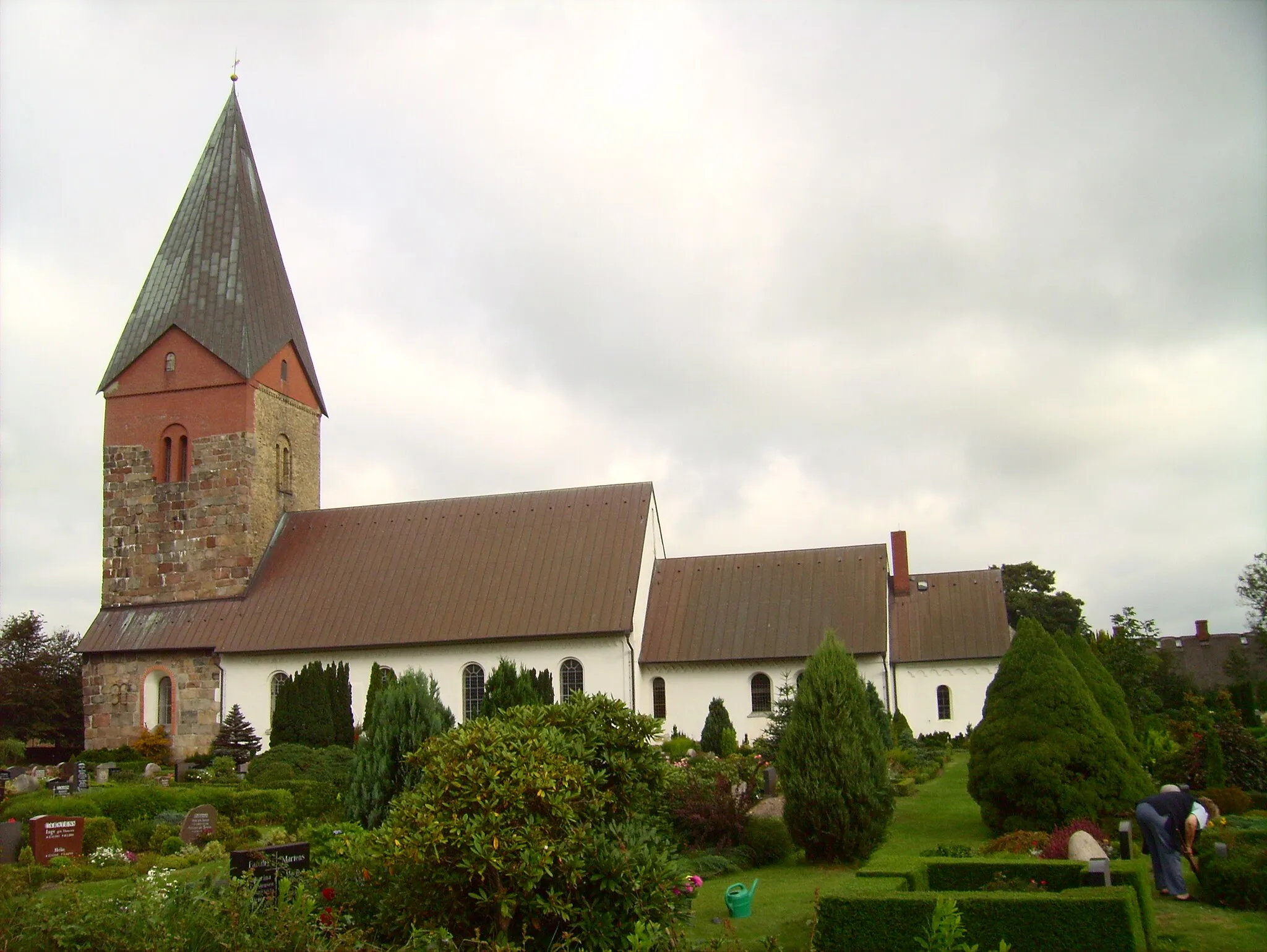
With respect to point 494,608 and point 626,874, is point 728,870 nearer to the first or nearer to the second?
point 626,874

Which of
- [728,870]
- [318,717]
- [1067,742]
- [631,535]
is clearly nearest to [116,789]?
[318,717]

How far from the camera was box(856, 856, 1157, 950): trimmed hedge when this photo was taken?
820cm

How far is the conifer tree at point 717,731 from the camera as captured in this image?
946 inches

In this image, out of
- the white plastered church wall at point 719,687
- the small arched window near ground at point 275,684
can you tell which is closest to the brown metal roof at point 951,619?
the white plastered church wall at point 719,687

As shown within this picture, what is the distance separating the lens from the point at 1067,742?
12648 millimetres

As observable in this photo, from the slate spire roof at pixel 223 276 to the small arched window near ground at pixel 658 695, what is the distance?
541 inches

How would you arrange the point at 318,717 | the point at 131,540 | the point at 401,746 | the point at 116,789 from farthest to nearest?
the point at 131,540 < the point at 318,717 < the point at 116,789 < the point at 401,746

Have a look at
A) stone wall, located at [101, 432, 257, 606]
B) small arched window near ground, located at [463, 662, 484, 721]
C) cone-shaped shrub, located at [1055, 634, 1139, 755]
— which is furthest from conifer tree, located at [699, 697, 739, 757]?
stone wall, located at [101, 432, 257, 606]

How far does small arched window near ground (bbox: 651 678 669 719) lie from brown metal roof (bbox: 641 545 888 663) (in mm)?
657

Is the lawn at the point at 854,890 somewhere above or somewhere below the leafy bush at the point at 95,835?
below

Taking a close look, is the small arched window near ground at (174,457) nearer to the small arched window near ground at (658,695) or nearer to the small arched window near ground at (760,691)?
the small arched window near ground at (658,695)

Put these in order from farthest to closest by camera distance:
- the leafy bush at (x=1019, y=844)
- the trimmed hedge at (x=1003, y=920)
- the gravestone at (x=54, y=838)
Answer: the gravestone at (x=54, y=838), the leafy bush at (x=1019, y=844), the trimmed hedge at (x=1003, y=920)

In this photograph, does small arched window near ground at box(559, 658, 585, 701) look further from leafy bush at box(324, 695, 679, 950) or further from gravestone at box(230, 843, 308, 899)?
leafy bush at box(324, 695, 679, 950)

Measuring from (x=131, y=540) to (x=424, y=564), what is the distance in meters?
8.26
